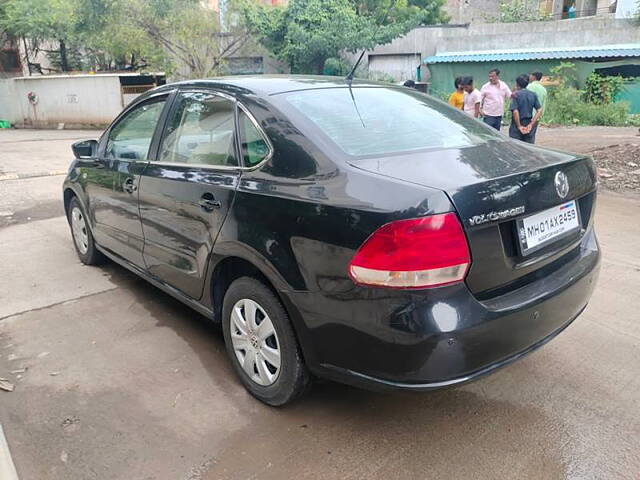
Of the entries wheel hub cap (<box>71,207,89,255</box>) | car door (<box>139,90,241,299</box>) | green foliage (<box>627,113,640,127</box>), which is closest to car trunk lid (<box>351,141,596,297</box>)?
car door (<box>139,90,241,299</box>)

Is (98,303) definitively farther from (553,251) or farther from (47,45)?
(47,45)

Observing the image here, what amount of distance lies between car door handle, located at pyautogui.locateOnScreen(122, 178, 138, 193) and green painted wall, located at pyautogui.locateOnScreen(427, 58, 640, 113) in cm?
2020

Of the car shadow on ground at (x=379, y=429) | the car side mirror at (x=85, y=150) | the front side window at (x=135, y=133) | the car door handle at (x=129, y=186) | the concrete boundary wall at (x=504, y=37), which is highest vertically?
the concrete boundary wall at (x=504, y=37)

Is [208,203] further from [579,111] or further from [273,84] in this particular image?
[579,111]

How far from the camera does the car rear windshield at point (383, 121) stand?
259cm

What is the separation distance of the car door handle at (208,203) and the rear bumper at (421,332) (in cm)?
72

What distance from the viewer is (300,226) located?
2.30 m

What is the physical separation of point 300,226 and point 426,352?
0.74 meters

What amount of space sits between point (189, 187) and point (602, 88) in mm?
20222

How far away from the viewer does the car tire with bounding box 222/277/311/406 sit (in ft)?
8.23

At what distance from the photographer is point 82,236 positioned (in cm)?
486

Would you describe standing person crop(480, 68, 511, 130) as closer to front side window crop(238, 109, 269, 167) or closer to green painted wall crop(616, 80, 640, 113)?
front side window crop(238, 109, 269, 167)

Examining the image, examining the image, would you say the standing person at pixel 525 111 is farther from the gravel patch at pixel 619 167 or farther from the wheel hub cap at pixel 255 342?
the wheel hub cap at pixel 255 342

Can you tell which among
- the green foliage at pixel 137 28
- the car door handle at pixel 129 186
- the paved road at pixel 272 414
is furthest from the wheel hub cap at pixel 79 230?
the green foliage at pixel 137 28
